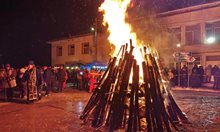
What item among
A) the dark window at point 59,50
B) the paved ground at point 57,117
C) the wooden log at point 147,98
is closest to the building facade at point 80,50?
the dark window at point 59,50

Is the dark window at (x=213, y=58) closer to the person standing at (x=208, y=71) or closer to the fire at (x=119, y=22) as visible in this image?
the person standing at (x=208, y=71)

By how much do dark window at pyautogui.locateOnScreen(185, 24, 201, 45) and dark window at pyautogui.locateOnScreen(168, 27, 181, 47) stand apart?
2.93ft

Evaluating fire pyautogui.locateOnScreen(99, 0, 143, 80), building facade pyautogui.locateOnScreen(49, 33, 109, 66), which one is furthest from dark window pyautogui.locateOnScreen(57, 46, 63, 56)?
fire pyautogui.locateOnScreen(99, 0, 143, 80)

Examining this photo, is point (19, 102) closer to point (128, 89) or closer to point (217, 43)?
point (128, 89)

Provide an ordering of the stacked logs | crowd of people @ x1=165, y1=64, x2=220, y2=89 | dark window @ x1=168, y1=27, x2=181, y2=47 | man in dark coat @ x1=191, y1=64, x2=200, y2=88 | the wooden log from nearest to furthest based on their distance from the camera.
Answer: the wooden log
the stacked logs
crowd of people @ x1=165, y1=64, x2=220, y2=89
man in dark coat @ x1=191, y1=64, x2=200, y2=88
dark window @ x1=168, y1=27, x2=181, y2=47

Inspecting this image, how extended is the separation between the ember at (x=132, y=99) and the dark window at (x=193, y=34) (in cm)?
1803

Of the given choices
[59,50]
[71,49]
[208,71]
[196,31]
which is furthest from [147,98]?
[59,50]

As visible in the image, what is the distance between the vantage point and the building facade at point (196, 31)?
24.9 meters

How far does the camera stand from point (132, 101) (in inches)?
325

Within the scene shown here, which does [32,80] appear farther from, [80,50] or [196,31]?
[80,50]

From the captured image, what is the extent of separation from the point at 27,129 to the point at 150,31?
22.7 m

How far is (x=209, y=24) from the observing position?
25.4 m

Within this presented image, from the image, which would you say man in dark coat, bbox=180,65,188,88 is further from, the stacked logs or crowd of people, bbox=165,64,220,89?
the stacked logs

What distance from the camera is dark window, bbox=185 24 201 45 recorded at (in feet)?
86.3
